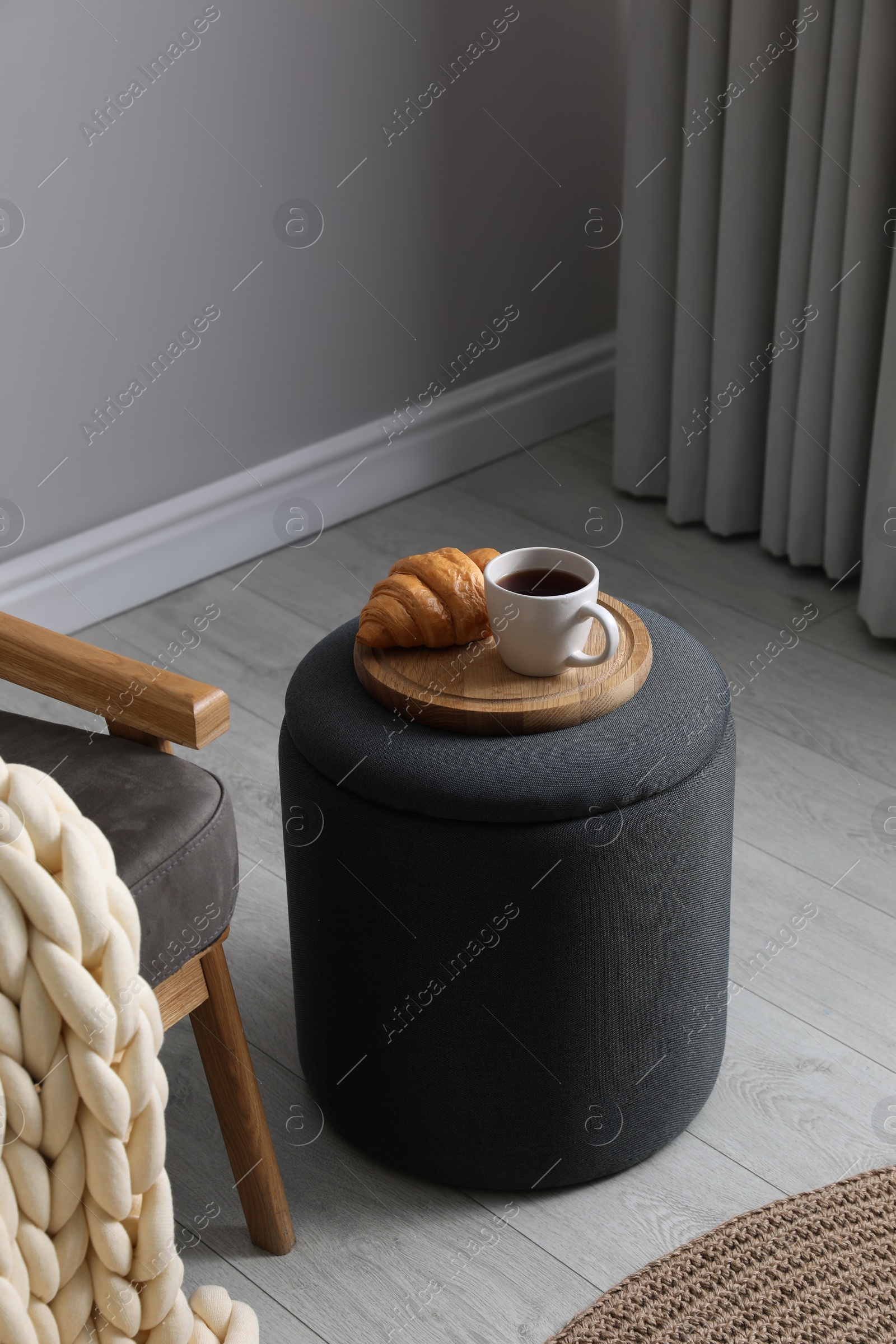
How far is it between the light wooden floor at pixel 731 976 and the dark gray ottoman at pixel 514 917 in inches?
2.4

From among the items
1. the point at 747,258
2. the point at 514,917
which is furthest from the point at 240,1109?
the point at 747,258

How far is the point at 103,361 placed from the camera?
2.10 m

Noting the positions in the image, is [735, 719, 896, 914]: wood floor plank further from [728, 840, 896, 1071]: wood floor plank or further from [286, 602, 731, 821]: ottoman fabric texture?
[286, 602, 731, 821]: ottoman fabric texture

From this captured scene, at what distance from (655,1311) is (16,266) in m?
1.57

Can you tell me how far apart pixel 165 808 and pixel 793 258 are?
4.93 feet

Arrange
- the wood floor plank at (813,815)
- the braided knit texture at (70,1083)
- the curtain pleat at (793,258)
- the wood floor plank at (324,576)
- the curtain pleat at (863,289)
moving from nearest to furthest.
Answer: the braided knit texture at (70,1083), the wood floor plank at (813,815), the curtain pleat at (863,289), the curtain pleat at (793,258), the wood floor plank at (324,576)

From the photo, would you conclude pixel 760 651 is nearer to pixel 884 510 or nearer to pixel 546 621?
pixel 884 510

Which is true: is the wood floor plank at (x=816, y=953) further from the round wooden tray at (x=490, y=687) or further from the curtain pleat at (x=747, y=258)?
the curtain pleat at (x=747, y=258)

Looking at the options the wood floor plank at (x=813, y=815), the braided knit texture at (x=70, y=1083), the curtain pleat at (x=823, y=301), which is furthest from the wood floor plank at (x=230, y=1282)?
the curtain pleat at (x=823, y=301)

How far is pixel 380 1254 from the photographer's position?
4.07 ft

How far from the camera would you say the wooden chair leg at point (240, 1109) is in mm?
1131

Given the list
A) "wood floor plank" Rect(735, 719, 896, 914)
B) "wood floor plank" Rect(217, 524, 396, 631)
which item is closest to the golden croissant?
"wood floor plank" Rect(735, 719, 896, 914)

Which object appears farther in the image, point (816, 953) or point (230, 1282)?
point (816, 953)

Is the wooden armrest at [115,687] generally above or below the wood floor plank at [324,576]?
above
